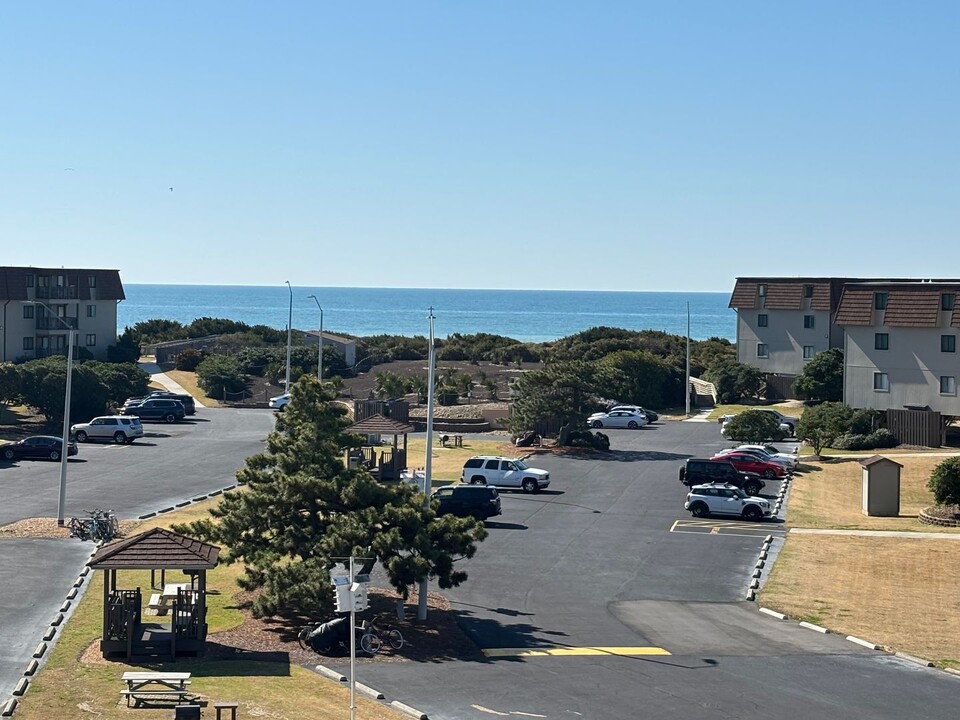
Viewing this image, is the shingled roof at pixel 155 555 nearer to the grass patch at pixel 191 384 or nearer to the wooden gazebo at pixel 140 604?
the wooden gazebo at pixel 140 604

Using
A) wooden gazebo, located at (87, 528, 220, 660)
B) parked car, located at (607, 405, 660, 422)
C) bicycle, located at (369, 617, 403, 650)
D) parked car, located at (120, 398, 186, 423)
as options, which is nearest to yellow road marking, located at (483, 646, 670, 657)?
bicycle, located at (369, 617, 403, 650)

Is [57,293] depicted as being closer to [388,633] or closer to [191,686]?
[388,633]

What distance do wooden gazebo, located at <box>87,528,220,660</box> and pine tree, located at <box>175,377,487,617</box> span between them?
2111 millimetres

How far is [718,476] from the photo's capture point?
48.9m

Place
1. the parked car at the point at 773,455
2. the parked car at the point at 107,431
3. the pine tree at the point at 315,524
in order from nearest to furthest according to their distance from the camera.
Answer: the pine tree at the point at 315,524, the parked car at the point at 773,455, the parked car at the point at 107,431

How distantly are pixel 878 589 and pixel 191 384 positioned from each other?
6058 centimetres

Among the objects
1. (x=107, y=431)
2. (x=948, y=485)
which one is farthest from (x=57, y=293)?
(x=948, y=485)

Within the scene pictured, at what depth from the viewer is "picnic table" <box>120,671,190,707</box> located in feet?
71.1

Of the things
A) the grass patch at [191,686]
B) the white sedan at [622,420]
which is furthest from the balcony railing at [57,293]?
the grass patch at [191,686]

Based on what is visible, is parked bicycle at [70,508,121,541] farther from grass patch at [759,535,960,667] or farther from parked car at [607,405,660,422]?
parked car at [607,405,660,422]

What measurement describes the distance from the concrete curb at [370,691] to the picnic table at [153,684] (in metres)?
3.17

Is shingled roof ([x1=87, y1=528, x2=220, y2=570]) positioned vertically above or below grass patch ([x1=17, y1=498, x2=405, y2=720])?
above

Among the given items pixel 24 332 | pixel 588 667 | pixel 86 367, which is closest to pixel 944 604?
pixel 588 667

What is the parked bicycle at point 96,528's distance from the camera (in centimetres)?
3744
